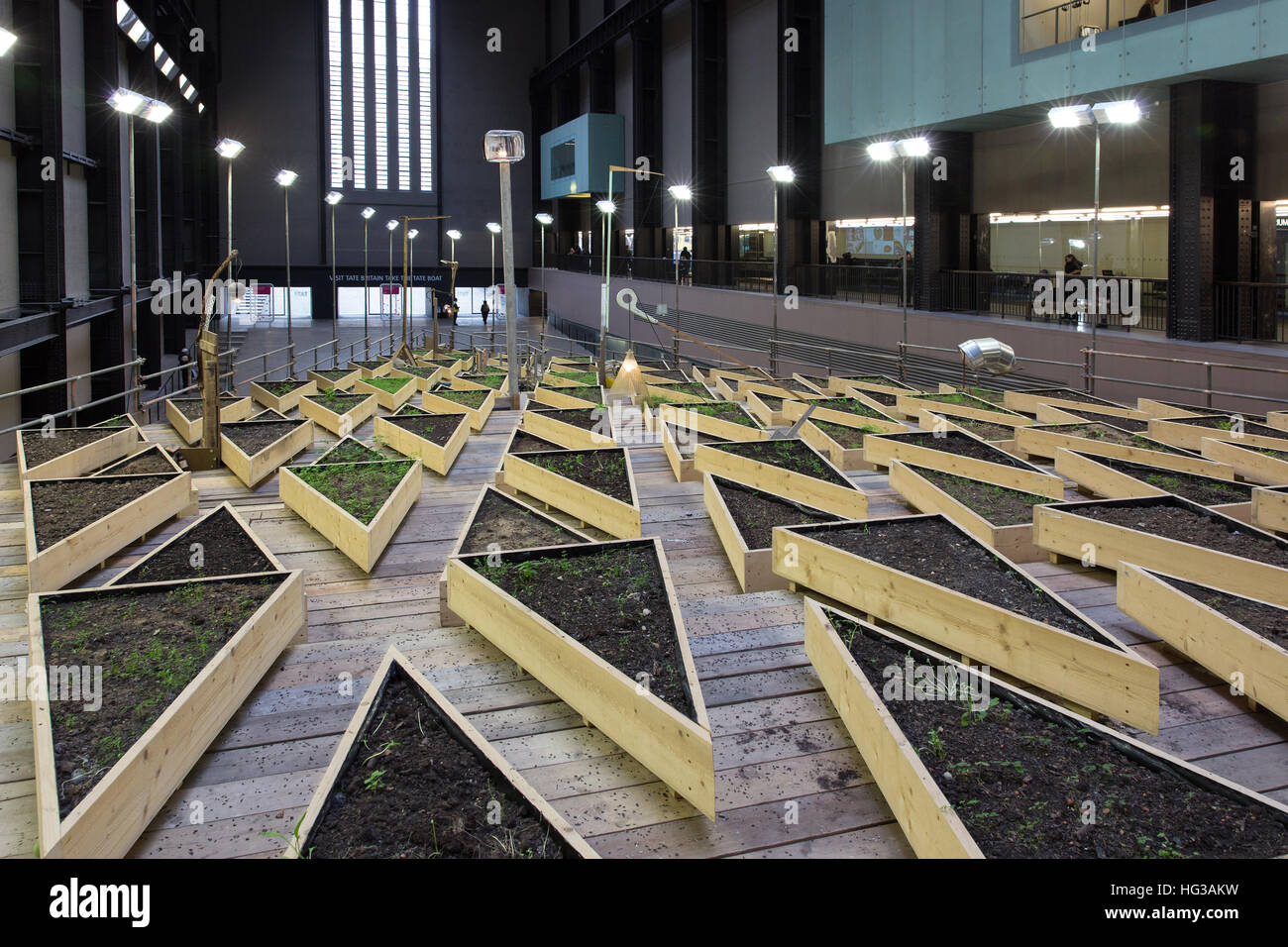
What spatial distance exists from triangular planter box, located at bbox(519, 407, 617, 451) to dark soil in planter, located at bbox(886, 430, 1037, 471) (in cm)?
307

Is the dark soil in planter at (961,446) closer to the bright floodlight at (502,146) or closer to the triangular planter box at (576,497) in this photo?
the triangular planter box at (576,497)

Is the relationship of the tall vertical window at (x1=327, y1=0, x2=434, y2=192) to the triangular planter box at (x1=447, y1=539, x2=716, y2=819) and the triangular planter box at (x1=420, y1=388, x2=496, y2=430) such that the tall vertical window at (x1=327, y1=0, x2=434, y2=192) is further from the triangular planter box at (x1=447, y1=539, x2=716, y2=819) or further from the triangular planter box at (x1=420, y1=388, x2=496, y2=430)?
the triangular planter box at (x1=447, y1=539, x2=716, y2=819)

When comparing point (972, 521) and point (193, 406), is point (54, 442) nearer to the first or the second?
point (193, 406)

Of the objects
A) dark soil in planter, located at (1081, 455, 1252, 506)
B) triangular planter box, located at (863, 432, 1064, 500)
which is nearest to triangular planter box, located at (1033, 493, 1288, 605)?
dark soil in planter, located at (1081, 455, 1252, 506)

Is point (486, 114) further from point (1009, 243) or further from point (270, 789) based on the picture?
point (270, 789)

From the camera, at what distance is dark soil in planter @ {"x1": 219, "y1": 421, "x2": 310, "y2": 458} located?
35.2 ft

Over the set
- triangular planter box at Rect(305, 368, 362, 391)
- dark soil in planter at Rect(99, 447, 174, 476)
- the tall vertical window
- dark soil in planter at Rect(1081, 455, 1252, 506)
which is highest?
the tall vertical window

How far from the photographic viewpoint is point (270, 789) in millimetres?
4359

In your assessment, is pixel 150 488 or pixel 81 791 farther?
pixel 150 488

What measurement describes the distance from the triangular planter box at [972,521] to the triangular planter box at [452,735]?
3.85 metres

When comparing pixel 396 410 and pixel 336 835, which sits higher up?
pixel 396 410

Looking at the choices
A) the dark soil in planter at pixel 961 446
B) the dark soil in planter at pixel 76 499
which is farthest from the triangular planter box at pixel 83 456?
the dark soil in planter at pixel 961 446

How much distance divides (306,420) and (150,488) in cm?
360
